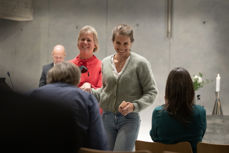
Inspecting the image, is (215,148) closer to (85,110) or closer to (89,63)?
(85,110)

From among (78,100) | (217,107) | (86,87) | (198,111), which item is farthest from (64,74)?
(217,107)

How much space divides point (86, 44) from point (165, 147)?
1.17m

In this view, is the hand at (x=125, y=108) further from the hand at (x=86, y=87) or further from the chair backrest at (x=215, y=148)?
the chair backrest at (x=215, y=148)

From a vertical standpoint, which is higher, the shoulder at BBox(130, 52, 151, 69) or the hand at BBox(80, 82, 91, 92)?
the shoulder at BBox(130, 52, 151, 69)

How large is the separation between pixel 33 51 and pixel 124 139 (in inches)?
192

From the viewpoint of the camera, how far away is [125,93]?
236 centimetres

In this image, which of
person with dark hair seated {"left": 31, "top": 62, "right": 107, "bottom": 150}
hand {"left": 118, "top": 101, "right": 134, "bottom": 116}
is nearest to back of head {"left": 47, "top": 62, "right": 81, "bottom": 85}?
person with dark hair seated {"left": 31, "top": 62, "right": 107, "bottom": 150}

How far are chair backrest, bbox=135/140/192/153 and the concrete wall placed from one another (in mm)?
4268

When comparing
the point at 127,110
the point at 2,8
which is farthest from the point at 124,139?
the point at 2,8

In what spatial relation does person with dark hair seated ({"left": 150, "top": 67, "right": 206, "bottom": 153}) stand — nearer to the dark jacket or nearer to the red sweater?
the dark jacket

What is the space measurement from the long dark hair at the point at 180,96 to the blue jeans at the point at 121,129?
29 cm

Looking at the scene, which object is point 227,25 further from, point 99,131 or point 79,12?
point 99,131

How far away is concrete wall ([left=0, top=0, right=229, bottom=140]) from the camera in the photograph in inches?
254

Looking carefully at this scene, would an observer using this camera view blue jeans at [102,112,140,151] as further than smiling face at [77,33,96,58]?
No
